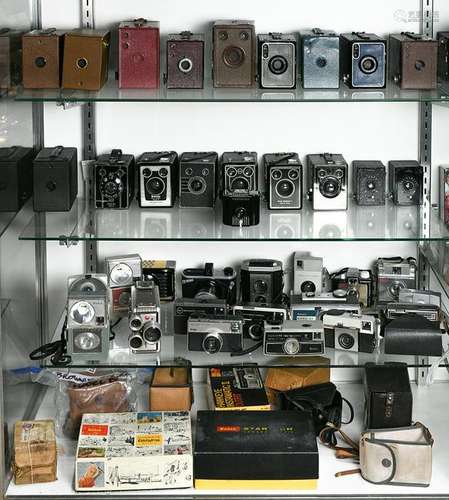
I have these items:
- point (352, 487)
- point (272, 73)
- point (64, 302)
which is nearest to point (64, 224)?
point (64, 302)

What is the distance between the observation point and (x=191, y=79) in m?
4.87

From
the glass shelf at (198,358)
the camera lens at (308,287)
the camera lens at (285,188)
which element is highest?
the camera lens at (285,188)

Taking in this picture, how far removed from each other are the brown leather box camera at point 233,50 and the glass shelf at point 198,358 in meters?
1.11

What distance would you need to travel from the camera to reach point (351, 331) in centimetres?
509

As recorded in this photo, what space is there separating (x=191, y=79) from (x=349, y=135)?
0.85m

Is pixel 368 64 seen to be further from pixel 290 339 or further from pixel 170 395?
pixel 170 395

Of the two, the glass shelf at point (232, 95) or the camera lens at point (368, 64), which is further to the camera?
the camera lens at point (368, 64)

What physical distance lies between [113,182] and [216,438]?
1.15 m

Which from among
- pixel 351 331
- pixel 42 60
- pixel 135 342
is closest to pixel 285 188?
pixel 351 331

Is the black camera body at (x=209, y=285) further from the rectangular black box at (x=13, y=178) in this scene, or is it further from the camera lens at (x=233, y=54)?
the camera lens at (x=233, y=54)

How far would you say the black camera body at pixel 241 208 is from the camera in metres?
4.95

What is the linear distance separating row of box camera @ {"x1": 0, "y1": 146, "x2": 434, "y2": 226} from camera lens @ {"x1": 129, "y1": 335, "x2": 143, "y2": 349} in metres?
0.57

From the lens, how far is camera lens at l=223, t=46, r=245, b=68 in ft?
15.9

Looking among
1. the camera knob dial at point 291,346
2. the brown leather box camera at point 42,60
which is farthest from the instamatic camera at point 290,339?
the brown leather box camera at point 42,60
